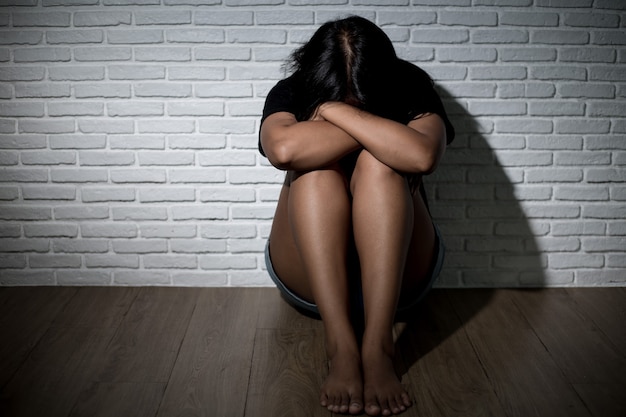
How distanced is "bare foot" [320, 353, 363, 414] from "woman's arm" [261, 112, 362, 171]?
0.54 meters

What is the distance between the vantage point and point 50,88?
250cm

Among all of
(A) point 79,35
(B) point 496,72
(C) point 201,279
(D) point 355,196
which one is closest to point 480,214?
(B) point 496,72

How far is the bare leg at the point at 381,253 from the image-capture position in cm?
176

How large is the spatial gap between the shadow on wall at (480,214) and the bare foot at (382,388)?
941 millimetres

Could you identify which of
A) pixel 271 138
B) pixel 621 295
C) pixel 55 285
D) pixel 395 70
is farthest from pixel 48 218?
pixel 621 295

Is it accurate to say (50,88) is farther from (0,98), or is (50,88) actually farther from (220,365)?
(220,365)

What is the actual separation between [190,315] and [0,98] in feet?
3.68

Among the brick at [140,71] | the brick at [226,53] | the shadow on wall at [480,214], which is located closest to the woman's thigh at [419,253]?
the shadow on wall at [480,214]

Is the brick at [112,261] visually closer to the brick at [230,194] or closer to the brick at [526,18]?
the brick at [230,194]

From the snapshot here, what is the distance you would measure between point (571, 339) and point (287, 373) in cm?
96

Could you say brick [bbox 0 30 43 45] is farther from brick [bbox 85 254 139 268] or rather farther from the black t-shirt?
the black t-shirt

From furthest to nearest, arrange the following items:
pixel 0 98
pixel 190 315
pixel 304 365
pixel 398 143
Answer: pixel 0 98, pixel 190 315, pixel 304 365, pixel 398 143

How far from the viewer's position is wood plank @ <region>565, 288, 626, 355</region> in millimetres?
2193

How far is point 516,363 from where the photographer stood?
78.2 inches
